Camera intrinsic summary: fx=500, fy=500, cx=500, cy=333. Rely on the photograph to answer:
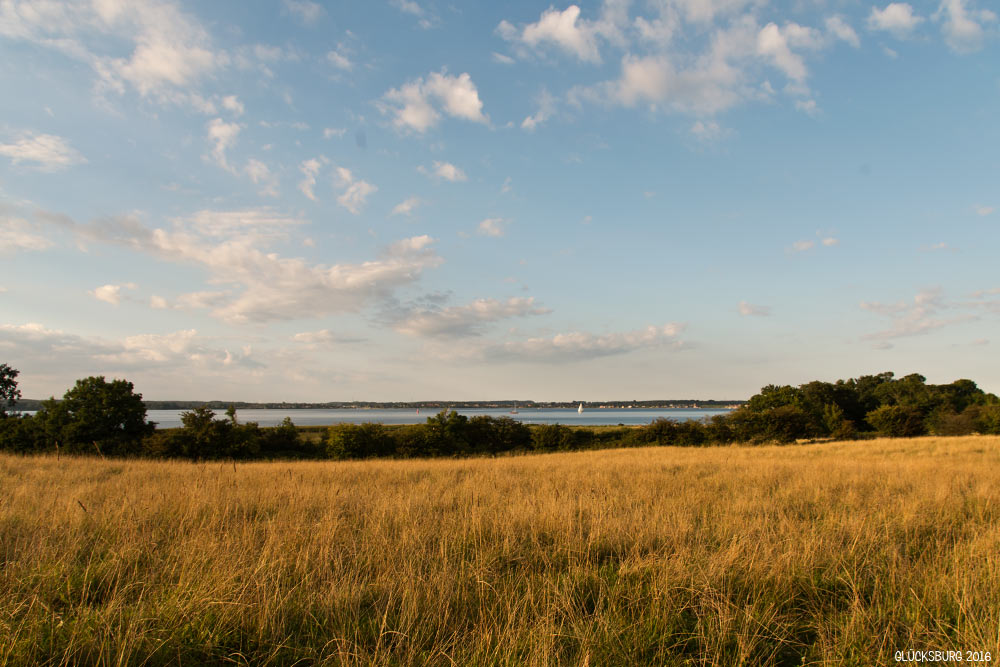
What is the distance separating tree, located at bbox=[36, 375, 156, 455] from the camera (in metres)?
34.0

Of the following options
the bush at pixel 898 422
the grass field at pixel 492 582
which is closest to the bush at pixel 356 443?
the grass field at pixel 492 582

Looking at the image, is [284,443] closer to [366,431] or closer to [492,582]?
[366,431]

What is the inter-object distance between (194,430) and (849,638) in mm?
39423

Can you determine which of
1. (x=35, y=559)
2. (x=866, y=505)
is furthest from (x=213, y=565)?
(x=866, y=505)

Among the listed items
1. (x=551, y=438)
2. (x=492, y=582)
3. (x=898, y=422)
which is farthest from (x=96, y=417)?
(x=898, y=422)

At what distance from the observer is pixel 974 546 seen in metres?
4.94

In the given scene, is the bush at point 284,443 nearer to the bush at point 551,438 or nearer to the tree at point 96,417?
the tree at point 96,417

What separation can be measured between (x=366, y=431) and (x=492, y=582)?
39825 mm

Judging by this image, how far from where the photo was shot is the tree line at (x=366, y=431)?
3444 centimetres

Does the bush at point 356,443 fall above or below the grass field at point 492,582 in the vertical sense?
below

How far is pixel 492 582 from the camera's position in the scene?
4.10 meters

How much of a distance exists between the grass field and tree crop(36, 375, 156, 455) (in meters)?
34.8

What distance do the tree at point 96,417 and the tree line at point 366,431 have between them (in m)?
0.06

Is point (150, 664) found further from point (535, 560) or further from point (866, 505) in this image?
point (866, 505)
